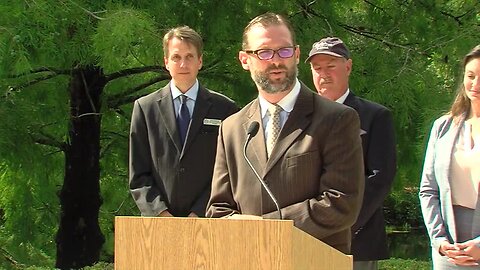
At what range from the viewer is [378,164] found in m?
4.54

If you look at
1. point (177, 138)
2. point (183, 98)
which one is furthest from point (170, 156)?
point (183, 98)

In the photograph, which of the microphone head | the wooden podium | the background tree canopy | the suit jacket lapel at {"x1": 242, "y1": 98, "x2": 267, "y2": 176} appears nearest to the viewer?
the wooden podium

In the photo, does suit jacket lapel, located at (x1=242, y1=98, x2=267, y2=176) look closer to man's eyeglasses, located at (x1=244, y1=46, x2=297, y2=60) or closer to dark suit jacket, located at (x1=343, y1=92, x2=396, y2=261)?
man's eyeglasses, located at (x1=244, y1=46, x2=297, y2=60)

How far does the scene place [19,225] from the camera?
1114 cm

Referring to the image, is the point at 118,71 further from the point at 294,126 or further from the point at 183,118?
the point at 294,126

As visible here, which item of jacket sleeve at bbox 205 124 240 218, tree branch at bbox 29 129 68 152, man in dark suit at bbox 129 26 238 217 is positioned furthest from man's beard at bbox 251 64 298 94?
→ tree branch at bbox 29 129 68 152

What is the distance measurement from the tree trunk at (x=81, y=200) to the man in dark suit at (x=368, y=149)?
19.0 feet

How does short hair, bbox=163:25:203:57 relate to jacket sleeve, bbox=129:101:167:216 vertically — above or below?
above

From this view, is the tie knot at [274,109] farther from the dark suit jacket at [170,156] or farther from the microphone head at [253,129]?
the dark suit jacket at [170,156]

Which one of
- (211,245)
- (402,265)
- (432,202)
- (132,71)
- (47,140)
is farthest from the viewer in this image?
(402,265)

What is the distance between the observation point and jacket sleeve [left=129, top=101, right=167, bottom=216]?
4.36m

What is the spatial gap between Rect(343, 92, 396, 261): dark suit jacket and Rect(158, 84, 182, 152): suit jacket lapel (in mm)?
917

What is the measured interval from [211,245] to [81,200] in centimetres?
803

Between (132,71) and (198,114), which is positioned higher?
(132,71)
